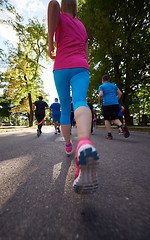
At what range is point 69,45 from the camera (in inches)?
57.4

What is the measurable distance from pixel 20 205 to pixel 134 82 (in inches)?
600

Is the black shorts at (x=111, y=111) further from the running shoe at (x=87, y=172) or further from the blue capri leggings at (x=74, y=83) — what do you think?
the running shoe at (x=87, y=172)

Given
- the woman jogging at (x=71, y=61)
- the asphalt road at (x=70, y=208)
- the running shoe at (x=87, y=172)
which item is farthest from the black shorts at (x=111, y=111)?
the running shoe at (x=87, y=172)

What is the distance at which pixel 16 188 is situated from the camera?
1.16 meters

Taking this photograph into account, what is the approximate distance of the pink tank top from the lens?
1.41 m

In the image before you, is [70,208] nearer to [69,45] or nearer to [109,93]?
[69,45]

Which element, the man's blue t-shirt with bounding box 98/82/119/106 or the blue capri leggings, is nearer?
the blue capri leggings

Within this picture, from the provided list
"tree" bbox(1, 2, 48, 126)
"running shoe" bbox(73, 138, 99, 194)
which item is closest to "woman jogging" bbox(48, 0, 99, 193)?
"running shoe" bbox(73, 138, 99, 194)

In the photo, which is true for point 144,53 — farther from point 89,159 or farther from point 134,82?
point 89,159

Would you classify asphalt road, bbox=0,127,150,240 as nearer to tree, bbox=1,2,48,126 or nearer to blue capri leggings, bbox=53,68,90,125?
blue capri leggings, bbox=53,68,90,125

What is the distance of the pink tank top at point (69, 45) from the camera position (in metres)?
1.41

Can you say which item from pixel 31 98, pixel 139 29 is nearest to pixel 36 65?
pixel 31 98

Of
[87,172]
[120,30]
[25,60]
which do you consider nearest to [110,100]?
[87,172]

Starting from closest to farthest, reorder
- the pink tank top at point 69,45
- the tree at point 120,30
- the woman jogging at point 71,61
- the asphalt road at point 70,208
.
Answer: the asphalt road at point 70,208, the woman jogging at point 71,61, the pink tank top at point 69,45, the tree at point 120,30
